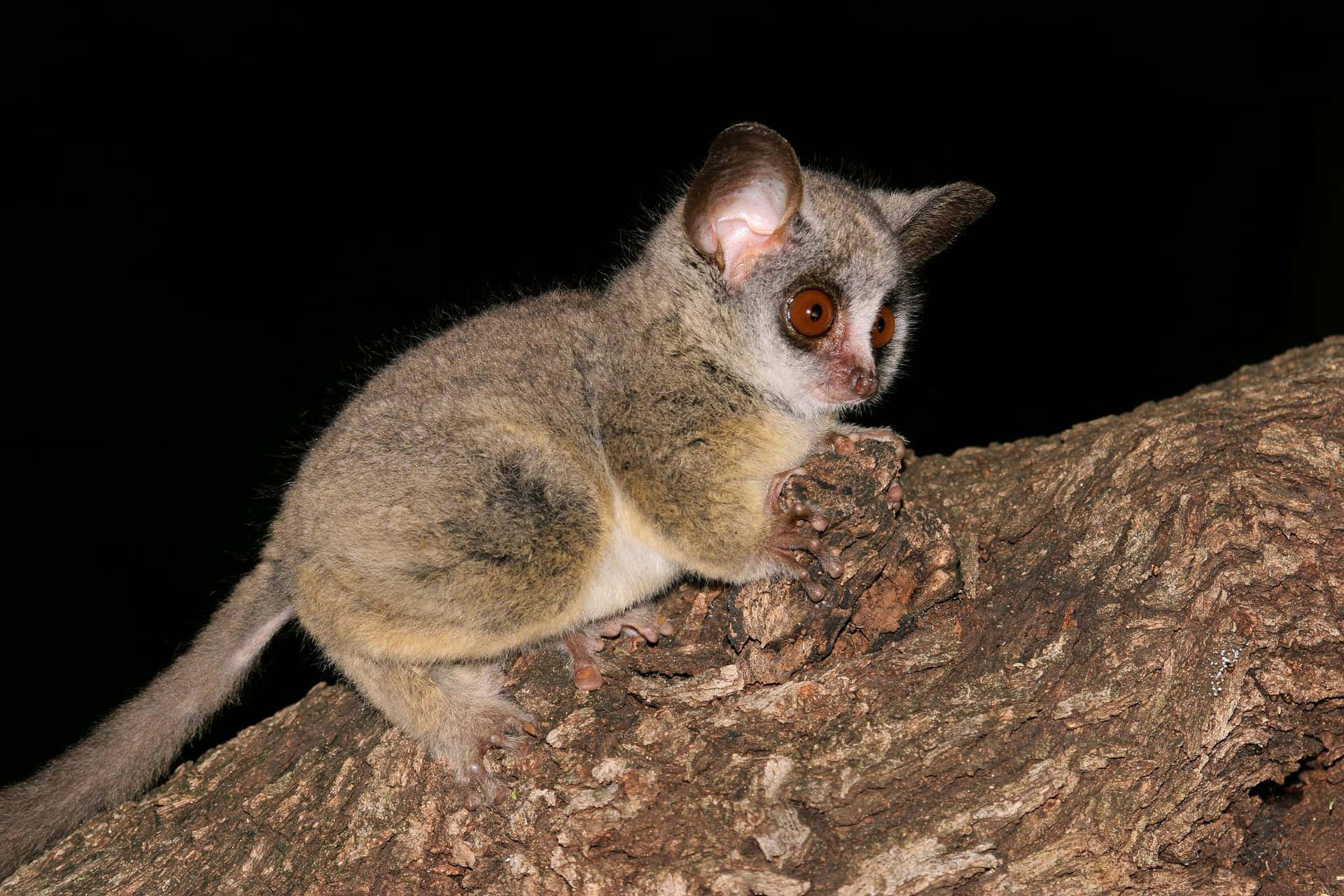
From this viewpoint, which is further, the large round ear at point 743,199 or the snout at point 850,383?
the snout at point 850,383

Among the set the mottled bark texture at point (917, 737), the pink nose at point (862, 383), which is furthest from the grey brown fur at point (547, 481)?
the mottled bark texture at point (917, 737)

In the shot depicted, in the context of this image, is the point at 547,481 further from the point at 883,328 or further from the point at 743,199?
the point at 883,328

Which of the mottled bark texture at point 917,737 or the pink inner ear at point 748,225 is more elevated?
the pink inner ear at point 748,225

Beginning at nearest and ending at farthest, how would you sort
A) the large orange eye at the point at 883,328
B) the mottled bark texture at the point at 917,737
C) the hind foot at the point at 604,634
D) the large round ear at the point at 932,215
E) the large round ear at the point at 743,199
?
1. the mottled bark texture at the point at 917,737
2. the large round ear at the point at 743,199
3. the hind foot at the point at 604,634
4. the large orange eye at the point at 883,328
5. the large round ear at the point at 932,215

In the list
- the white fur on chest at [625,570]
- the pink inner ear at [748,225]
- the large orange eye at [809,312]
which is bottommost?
the white fur on chest at [625,570]

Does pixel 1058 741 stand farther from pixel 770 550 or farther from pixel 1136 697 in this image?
pixel 770 550

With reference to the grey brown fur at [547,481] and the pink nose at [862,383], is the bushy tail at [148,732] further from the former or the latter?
the pink nose at [862,383]

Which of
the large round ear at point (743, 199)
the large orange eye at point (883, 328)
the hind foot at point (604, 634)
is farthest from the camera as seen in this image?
the large orange eye at point (883, 328)

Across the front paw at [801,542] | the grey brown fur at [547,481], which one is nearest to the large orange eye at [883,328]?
the grey brown fur at [547,481]
